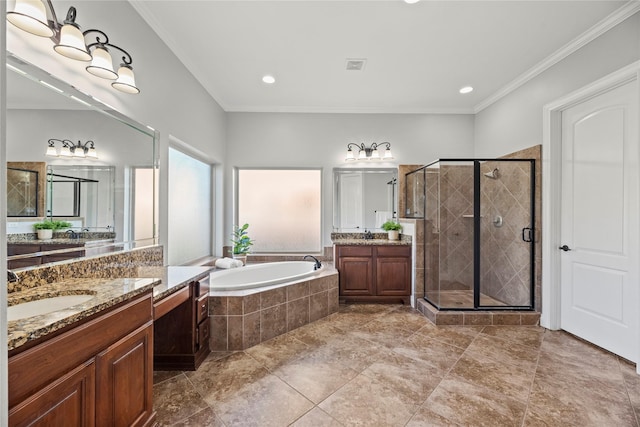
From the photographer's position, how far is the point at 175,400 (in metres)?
1.75

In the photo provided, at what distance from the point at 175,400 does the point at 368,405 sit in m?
1.21


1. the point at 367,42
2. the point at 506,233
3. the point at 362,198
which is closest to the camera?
the point at 367,42

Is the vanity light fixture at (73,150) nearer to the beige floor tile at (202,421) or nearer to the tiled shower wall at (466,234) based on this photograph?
the beige floor tile at (202,421)

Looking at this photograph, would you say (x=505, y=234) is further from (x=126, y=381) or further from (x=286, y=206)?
(x=126, y=381)

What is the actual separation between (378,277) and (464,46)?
8.79 feet

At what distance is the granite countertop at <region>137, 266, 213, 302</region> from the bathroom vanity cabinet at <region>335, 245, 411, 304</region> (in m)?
1.91

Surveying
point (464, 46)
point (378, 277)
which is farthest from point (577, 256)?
point (464, 46)

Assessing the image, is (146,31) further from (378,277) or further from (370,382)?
(378,277)

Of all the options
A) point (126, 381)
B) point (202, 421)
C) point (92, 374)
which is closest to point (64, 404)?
point (92, 374)

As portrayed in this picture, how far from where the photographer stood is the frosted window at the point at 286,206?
4.21 meters

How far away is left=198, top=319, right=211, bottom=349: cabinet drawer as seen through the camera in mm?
2166

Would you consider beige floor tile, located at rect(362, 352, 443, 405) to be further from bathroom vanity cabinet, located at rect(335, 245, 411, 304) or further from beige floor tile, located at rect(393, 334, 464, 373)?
bathroom vanity cabinet, located at rect(335, 245, 411, 304)

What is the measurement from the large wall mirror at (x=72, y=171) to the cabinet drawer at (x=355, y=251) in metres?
2.19

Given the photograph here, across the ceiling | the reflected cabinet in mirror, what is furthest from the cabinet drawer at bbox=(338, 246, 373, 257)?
the ceiling
